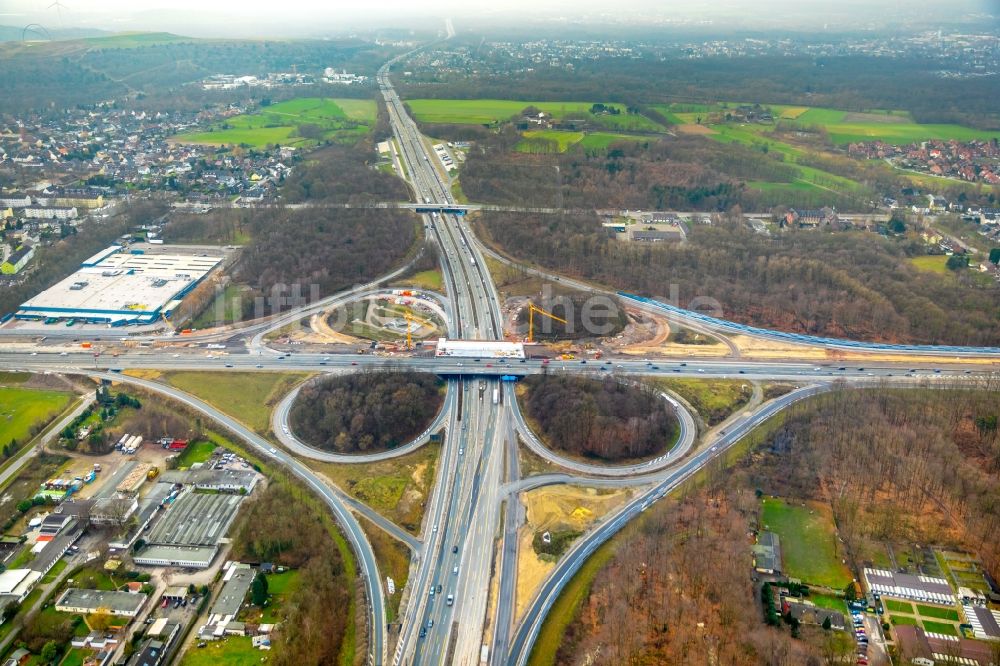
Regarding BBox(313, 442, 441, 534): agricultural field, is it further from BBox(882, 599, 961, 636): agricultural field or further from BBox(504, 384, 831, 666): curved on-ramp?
BBox(882, 599, 961, 636): agricultural field

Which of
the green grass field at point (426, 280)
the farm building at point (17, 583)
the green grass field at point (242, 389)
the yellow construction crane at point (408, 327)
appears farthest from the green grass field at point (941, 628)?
the green grass field at point (426, 280)

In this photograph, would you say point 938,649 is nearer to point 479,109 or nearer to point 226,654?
point 226,654

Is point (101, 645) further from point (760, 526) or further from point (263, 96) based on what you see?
point (263, 96)

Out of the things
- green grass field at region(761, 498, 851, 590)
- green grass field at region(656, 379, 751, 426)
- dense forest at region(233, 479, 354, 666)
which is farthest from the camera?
green grass field at region(656, 379, 751, 426)

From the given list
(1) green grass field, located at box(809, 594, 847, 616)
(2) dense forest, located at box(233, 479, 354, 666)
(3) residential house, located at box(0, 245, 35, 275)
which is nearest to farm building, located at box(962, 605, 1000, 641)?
(1) green grass field, located at box(809, 594, 847, 616)

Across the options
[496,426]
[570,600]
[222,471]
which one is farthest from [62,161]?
[570,600]

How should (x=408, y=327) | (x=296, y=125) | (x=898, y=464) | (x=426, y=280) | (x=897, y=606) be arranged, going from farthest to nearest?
(x=296, y=125), (x=426, y=280), (x=408, y=327), (x=898, y=464), (x=897, y=606)

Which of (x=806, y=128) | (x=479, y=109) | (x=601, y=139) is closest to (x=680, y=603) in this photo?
(x=601, y=139)
